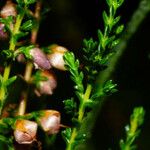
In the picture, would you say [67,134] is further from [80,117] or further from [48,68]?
[48,68]

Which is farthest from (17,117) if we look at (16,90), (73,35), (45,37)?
(73,35)

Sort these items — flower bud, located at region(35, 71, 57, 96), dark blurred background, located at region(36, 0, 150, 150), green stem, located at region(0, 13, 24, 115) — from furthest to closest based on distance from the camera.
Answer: dark blurred background, located at region(36, 0, 150, 150)
flower bud, located at region(35, 71, 57, 96)
green stem, located at region(0, 13, 24, 115)

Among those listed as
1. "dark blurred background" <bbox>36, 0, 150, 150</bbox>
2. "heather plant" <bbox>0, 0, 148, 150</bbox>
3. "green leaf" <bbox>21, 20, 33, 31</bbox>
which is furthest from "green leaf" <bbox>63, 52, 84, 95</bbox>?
"dark blurred background" <bbox>36, 0, 150, 150</bbox>

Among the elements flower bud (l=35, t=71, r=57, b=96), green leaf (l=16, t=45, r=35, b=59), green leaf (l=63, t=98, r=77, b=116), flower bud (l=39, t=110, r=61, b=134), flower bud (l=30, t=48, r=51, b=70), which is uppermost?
green leaf (l=16, t=45, r=35, b=59)

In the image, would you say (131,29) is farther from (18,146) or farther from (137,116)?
(18,146)

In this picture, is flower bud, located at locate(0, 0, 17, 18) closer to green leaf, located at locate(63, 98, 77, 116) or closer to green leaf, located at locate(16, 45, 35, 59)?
green leaf, located at locate(16, 45, 35, 59)

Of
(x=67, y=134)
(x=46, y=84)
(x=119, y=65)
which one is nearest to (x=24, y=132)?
(x=67, y=134)

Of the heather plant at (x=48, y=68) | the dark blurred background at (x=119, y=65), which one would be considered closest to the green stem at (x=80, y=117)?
the heather plant at (x=48, y=68)
